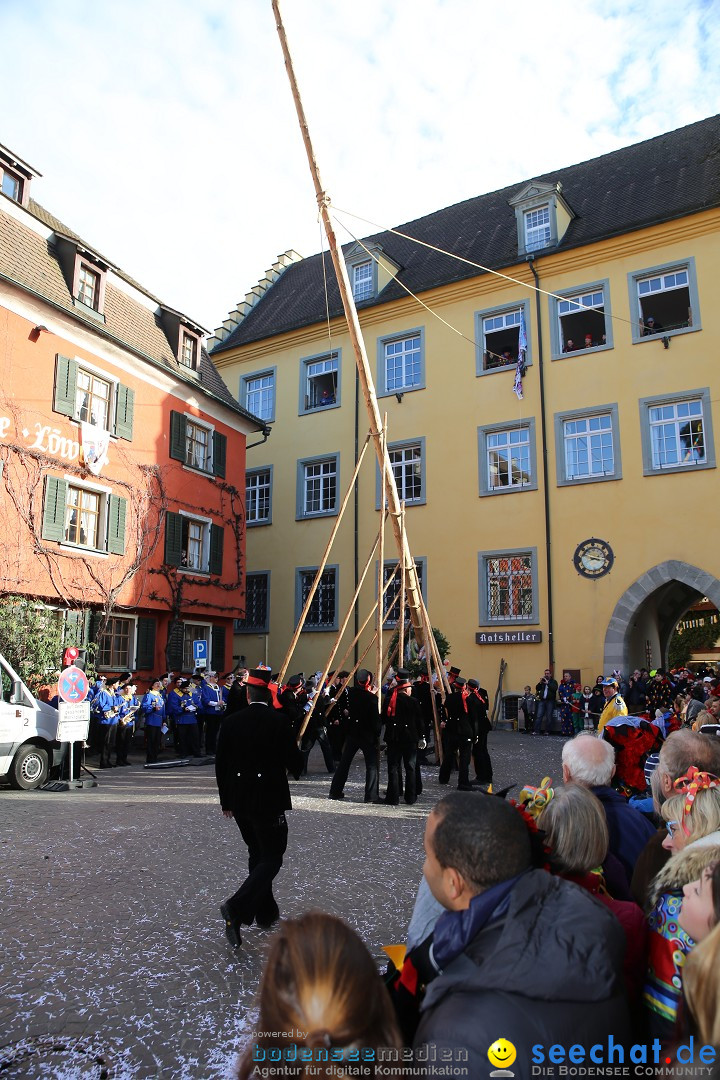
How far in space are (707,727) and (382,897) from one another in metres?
3.36

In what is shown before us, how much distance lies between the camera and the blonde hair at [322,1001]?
159 cm

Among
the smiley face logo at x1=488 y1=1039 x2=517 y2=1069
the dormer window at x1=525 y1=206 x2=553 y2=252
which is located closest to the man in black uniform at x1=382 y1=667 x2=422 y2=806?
the smiley face logo at x1=488 y1=1039 x2=517 y2=1069

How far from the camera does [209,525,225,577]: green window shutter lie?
24.1m

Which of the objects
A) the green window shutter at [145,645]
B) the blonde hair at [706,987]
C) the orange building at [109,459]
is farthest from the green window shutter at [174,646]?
the blonde hair at [706,987]

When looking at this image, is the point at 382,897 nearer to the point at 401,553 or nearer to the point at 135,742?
the point at 401,553

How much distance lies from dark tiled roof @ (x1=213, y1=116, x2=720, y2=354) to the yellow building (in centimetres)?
10

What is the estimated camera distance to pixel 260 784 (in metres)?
5.46

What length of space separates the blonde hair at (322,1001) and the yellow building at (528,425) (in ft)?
57.0

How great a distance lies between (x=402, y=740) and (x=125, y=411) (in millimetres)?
14305

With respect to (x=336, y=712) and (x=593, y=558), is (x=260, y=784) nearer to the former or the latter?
(x=336, y=712)

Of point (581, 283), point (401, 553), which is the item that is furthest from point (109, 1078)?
point (581, 283)

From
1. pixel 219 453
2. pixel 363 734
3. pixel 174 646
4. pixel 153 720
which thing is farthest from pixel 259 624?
pixel 363 734

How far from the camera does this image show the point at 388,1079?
63.0 inches

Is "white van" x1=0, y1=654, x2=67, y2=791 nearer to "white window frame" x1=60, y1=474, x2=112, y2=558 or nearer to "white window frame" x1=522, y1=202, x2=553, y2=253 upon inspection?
"white window frame" x1=60, y1=474, x2=112, y2=558
